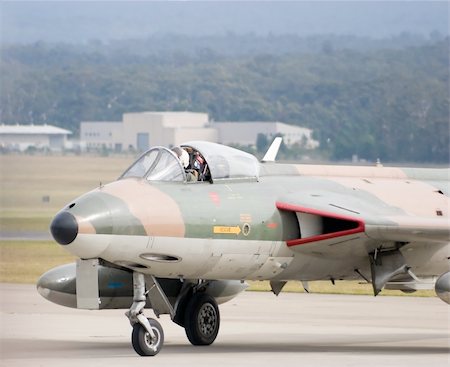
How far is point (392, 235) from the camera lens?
1658 cm

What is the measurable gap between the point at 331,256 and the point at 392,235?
101cm

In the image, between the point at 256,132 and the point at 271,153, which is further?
the point at 256,132

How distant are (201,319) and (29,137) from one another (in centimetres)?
7830

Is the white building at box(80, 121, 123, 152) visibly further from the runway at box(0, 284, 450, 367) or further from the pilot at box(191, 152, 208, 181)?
the pilot at box(191, 152, 208, 181)

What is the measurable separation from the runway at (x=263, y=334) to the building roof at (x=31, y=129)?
66588mm

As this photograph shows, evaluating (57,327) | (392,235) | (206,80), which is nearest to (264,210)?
(392,235)

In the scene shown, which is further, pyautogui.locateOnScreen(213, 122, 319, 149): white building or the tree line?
pyautogui.locateOnScreen(213, 122, 319, 149): white building

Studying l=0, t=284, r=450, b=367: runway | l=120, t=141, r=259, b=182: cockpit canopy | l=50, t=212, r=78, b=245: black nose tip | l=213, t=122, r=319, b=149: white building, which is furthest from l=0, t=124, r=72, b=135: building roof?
l=50, t=212, r=78, b=245: black nose tip

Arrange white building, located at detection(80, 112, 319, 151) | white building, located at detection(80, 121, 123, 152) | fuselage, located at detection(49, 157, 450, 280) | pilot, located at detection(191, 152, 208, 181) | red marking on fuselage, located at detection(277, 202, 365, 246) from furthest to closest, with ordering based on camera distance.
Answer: white building, located at detection(80, 121, 123, 152) < white building, located at detection(80, 112, 319, 151) < pilot, located at detection(191, 152, 208, 181) < red marking on fuselage, located at detection(277, 202, 365, 246) < fuselage, located at detection(49, 157, 450, 280)

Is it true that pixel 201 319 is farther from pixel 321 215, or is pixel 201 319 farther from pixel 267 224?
pixel 321 215

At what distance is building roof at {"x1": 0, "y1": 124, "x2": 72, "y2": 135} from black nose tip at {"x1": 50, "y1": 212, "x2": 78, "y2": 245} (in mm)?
76996

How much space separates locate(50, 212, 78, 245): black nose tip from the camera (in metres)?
15.0

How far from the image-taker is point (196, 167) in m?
16.7

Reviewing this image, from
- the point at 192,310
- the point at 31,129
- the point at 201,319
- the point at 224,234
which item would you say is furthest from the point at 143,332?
the point at 31,129
